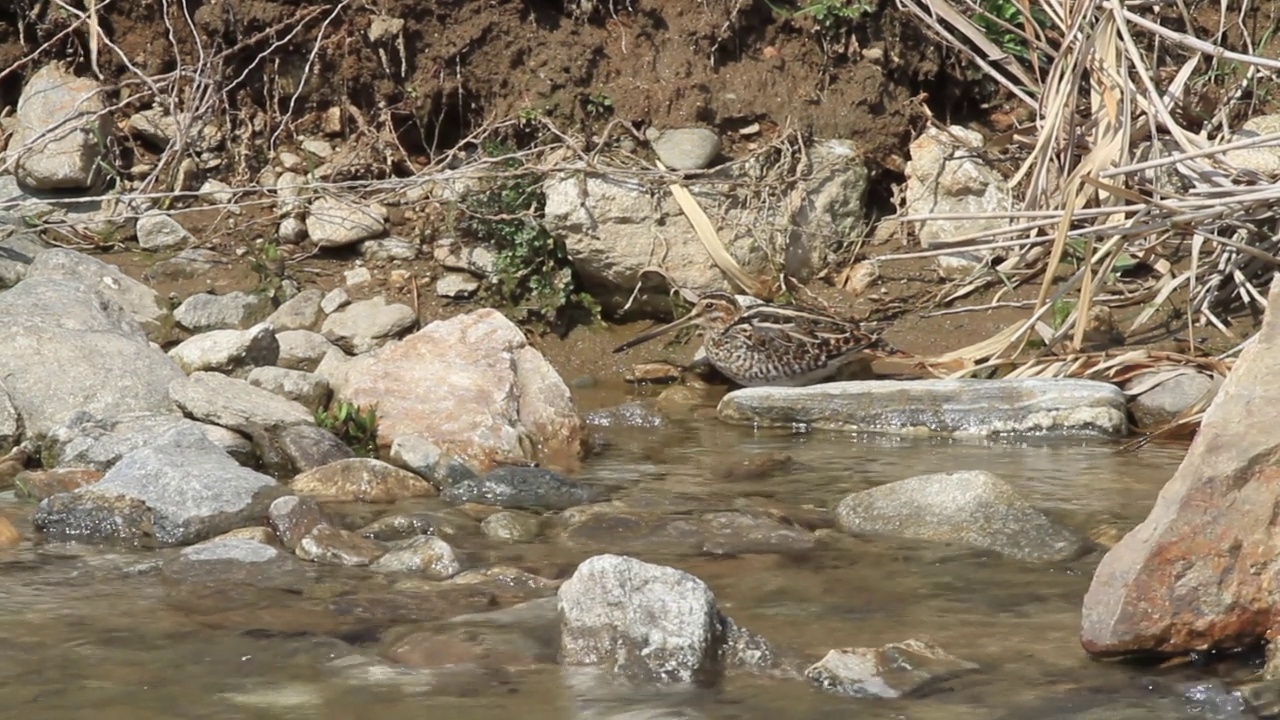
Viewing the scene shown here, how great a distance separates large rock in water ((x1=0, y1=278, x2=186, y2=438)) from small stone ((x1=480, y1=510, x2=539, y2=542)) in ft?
6.23

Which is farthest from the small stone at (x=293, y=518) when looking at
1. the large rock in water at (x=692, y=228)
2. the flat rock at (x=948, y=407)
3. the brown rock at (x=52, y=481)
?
the large rock in water at (x=692, y=228)

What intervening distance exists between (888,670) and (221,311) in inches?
221

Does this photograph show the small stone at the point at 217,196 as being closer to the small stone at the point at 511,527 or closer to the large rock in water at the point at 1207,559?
the small stone at the point at 511,527

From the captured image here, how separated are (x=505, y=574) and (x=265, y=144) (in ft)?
17.6

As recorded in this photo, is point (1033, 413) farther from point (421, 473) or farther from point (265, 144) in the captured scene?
point (265, 144)

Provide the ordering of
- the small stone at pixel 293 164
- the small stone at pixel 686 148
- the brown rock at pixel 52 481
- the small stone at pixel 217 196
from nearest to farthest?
the brown rock at pixel 52 481 → the small stone at pixel 686 148 → the small stone at pixel 217 196 → the small stone at pixel 293 164

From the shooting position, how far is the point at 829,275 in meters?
9.76

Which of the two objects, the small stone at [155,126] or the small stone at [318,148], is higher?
the small stone at [155,126]

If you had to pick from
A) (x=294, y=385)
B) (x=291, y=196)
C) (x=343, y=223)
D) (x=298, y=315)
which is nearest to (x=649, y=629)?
(x=294, y=385)

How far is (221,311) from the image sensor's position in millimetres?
9211

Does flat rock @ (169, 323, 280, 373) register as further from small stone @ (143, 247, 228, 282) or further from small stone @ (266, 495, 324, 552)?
small stone @ (266, 495, 324, 552)

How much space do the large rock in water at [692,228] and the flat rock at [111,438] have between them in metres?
2.71

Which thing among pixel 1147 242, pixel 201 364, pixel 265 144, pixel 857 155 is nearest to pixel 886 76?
pixel 857 155

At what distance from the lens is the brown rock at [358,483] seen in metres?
6.65
